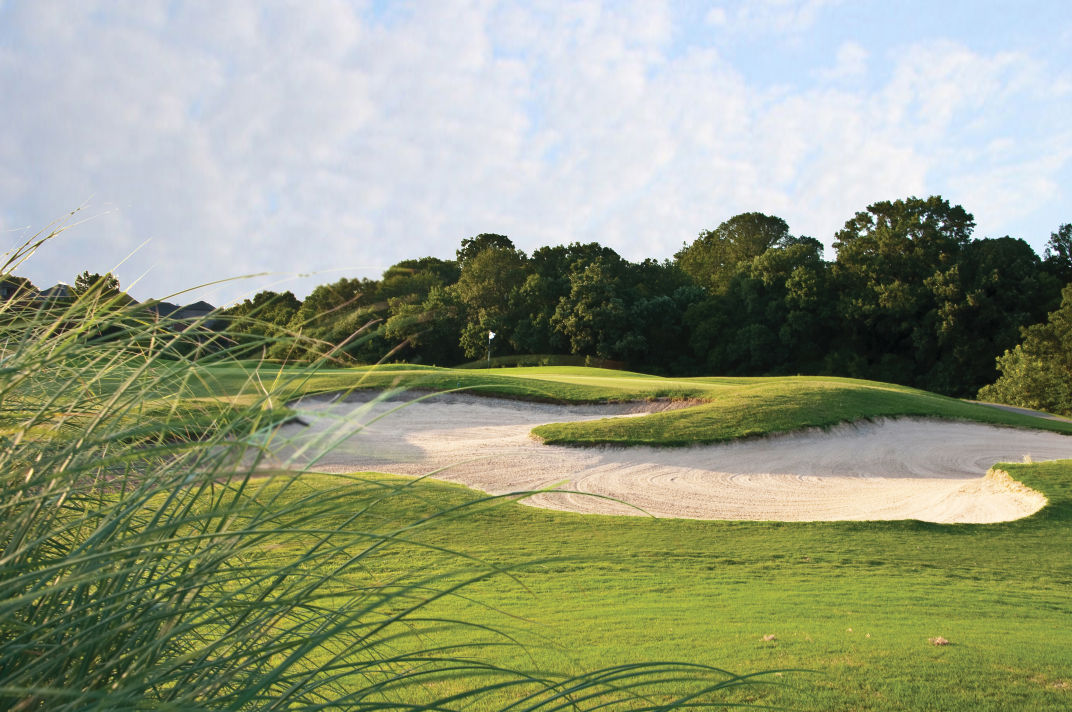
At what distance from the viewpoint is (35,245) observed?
198 centimetres

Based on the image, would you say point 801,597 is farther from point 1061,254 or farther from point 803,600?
point 1061,254

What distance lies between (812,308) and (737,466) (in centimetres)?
2938

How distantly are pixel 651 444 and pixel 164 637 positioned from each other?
11.7 m

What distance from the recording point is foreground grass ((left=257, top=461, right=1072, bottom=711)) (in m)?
3.66

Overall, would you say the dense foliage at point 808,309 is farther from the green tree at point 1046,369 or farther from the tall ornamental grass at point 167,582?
the tall ornamental grass at point 167,582

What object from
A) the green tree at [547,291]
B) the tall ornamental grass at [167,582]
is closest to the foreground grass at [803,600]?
the tall ornamental grass at [167,582]

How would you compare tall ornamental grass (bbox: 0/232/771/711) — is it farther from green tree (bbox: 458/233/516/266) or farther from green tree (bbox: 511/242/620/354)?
green tree (bbox: 458/233/516/266)

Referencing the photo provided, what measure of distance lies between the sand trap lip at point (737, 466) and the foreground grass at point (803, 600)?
1.24 metres

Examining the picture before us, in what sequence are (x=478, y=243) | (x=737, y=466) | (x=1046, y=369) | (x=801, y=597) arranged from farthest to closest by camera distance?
(x=478, y=243) < (x=1046, y=369) < (x=737, y=466) < (x=801, y=597)

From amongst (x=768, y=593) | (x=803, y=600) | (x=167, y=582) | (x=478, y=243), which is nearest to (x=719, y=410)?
(x=768, y=593)

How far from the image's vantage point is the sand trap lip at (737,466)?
9922 mm

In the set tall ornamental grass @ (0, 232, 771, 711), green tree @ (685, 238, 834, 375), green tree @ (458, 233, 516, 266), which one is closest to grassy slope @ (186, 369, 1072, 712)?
tall ornamental grass @ (0, 232, 771, 711)

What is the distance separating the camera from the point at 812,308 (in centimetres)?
3875

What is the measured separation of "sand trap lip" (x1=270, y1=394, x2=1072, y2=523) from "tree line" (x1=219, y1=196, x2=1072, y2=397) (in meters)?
21.8
